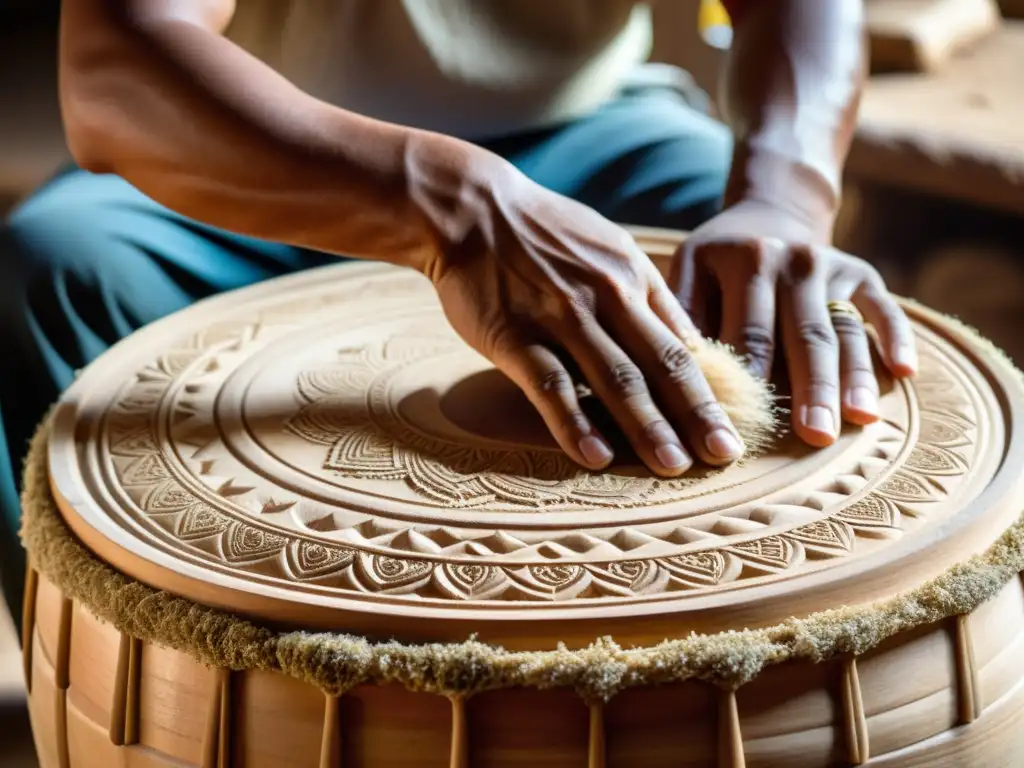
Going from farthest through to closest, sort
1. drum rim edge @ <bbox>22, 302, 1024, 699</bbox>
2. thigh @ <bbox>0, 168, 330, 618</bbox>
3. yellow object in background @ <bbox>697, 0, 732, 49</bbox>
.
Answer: yellow object in background @ <bbox>697, 0, 732, 49</bbox>, thigh @ <bbox>0, 168, 330, 618</bbox>, drum rim edge @ <bbox>22, 302, 1024, 699</bbox>

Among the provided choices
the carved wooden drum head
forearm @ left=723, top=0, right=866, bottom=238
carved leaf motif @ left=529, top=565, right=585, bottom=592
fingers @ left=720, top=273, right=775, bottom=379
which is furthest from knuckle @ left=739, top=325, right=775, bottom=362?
carved leaf motif @ left=529, top=565, right=585, bottom=592

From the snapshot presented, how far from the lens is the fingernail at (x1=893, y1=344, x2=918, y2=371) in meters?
0.95

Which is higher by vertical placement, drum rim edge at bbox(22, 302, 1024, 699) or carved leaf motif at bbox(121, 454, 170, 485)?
drum rim edge at bbox(22, 302, 1024, 699)

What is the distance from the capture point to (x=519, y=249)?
0.90 metres

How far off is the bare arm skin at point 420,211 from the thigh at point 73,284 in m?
0.22

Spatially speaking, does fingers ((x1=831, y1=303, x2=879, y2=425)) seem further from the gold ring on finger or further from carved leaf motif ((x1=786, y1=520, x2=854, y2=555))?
carved leaf motif ((x1=786, y1=520, x2=854, y2=555))

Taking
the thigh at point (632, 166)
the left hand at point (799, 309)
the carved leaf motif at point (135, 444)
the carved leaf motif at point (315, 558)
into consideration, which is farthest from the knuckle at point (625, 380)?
the thigh at point (632, 166)

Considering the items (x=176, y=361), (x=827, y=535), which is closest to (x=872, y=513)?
(x=827, y=535)

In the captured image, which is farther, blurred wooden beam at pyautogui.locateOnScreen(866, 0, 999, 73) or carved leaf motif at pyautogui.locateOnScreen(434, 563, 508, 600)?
blurred wooden beam at pyautogui.locateOnScreen(866, 0, 999, 73)

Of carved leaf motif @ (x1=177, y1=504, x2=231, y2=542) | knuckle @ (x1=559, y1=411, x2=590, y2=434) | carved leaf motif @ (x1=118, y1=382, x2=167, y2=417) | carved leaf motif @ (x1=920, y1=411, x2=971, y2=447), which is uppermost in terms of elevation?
knuckle @ (x1=559, y1=411, x2=590, y2=434)

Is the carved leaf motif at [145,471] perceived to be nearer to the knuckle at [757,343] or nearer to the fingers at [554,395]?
the fingers at [554,395]

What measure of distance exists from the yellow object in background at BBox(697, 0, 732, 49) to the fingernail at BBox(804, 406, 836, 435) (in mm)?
1845

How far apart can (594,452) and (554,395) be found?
0.17 ft

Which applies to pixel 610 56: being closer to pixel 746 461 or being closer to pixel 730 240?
pixel 730 240
